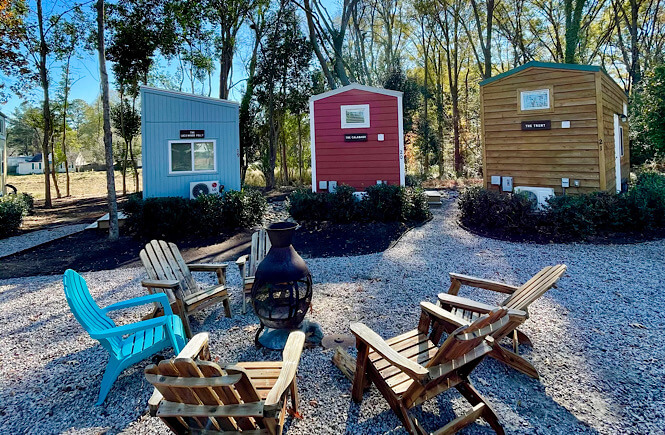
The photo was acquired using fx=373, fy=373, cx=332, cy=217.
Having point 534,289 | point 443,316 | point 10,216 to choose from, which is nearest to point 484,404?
point 443,316

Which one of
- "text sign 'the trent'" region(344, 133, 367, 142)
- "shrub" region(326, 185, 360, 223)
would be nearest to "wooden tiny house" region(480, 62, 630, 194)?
"text sign 'the trent'" region(344, 133, 367, 142)

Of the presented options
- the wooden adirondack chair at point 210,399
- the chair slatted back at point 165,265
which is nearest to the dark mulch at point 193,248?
the chair slatted back at point 165,265

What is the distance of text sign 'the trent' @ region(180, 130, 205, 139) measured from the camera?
382 inches

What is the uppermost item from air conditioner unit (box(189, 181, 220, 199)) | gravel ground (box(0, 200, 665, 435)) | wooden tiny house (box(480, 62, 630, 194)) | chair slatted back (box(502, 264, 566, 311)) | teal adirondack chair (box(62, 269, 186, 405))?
wooden tiny house (box(480, 62, 630, 194))

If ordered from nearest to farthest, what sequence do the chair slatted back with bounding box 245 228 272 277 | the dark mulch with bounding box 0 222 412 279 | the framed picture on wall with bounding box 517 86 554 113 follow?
the chair slatted back with bounding box 245 228 272 277
the dark mulch with bounding box 0 222 412 279
the framed picture on wall with bounding box 517 86 554 113

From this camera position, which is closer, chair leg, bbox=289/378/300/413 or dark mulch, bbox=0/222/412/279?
chair leg, bbox=289/378/300/413

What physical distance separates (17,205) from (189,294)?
9.04 m

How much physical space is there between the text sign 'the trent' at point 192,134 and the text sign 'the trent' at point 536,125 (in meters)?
7.95

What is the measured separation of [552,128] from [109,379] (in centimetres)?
914

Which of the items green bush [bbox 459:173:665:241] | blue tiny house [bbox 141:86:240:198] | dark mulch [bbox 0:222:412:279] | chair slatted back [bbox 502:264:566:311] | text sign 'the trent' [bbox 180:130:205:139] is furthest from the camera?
text sign 'the trent' [bbox 180:130:205:139]

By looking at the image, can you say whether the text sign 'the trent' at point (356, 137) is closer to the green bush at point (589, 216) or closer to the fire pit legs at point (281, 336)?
the green bush at point (589, 216)

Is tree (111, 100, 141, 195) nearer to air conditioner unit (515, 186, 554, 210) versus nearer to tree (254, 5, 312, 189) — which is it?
tree (254, 5, 312, 189)

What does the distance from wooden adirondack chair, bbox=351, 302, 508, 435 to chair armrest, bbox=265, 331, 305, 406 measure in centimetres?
37

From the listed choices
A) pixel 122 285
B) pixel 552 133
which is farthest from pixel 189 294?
pixel 552 133
